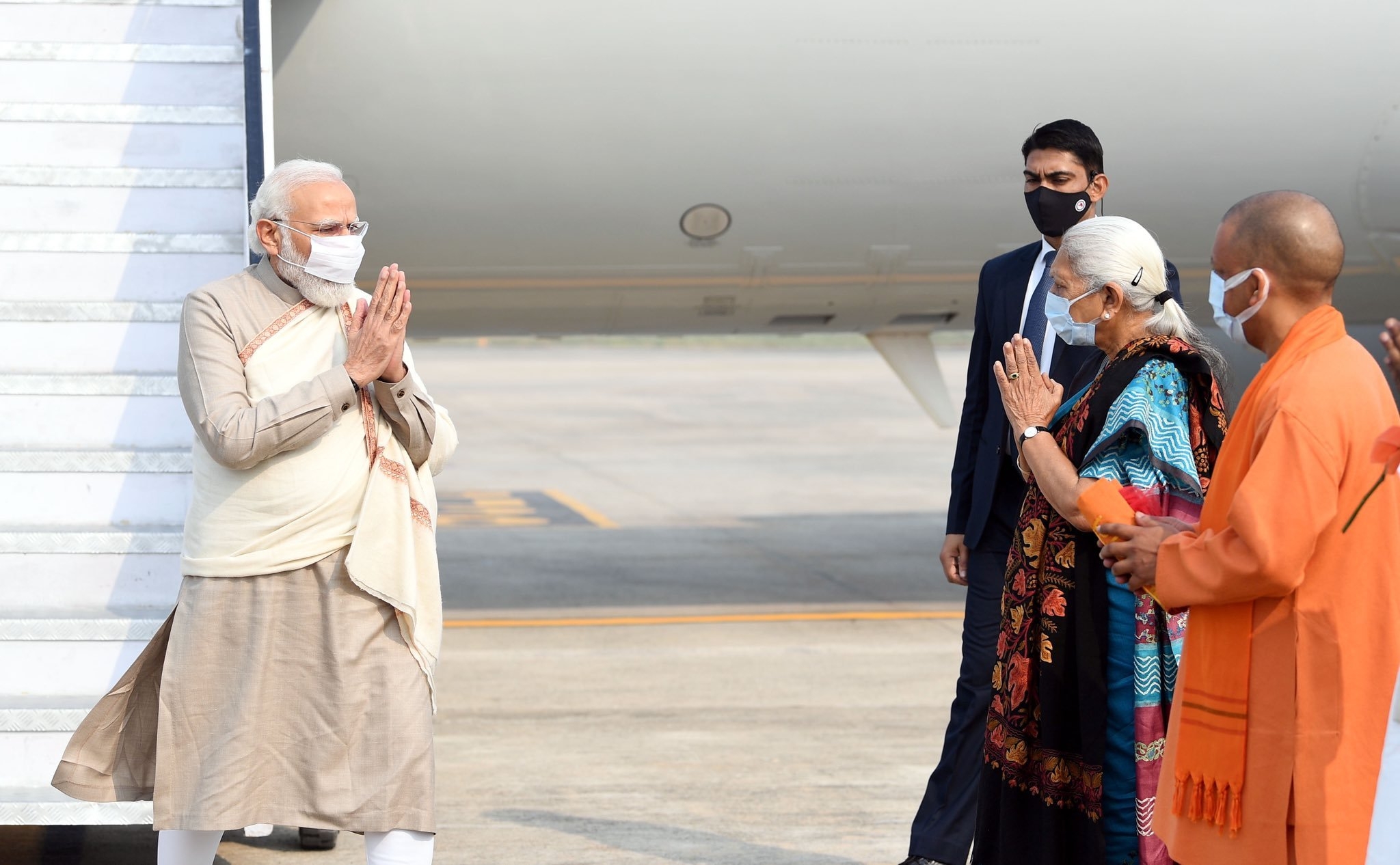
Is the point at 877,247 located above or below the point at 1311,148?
below

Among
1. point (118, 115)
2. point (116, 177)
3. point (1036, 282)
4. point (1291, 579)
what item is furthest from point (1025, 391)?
point (118, 115)

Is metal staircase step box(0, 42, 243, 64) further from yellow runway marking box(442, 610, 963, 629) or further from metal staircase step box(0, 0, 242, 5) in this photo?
yellow runway marking box(442, 610, 963, 629)

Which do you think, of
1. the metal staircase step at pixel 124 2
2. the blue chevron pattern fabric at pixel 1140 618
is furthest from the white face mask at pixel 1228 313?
the metal staircase step at pixel 124 2

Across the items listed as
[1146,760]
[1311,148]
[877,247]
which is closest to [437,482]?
[877,247]

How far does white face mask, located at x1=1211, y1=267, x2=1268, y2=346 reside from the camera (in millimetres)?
2521

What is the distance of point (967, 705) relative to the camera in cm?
399

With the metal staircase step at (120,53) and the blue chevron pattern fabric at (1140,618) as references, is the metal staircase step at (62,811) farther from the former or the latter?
the metal staircase step at (120,53)

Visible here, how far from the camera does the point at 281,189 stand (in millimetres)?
3148

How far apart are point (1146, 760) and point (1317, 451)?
82 centimetres

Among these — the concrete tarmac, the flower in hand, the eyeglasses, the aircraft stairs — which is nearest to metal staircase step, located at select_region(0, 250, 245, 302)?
the aircraft stairs

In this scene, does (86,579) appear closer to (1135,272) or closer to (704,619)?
(1135,272)

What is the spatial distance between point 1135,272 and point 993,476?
1.01 metres

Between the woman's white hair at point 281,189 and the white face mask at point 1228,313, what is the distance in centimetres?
172

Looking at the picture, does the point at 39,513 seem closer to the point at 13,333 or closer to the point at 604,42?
the point at 13,333
